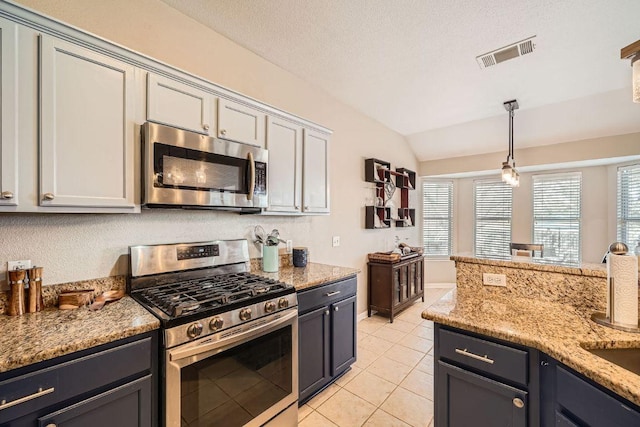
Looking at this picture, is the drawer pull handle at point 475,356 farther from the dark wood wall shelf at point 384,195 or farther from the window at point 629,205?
the window at point 629,205

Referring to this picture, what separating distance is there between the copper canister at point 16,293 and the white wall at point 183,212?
5.6 inches

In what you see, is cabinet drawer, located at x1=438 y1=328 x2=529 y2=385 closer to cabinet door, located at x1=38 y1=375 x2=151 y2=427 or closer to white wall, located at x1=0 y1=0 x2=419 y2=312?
cabinet door, located at x1=38 y1=375 x2=151 y2=427

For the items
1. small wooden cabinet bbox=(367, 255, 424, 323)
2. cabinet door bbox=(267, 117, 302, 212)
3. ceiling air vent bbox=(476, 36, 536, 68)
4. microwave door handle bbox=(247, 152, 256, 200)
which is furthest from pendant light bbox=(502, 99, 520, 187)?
microwave door handle bbox=(247, 152, 256, 200)

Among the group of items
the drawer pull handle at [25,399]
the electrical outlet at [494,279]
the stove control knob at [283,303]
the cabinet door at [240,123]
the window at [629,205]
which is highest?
the cabinet door at [240,123]

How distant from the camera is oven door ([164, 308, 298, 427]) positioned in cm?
129

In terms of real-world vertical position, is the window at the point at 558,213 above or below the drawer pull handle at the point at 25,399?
above

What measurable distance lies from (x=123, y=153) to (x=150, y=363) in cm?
111

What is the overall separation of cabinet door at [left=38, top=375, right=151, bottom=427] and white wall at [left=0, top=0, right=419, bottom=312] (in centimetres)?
80

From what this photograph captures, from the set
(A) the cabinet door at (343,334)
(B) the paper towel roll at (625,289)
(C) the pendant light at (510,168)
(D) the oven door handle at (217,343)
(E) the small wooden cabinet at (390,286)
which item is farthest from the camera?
(E) the small wooden cabinet at (390,286)

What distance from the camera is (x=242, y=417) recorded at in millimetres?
1546

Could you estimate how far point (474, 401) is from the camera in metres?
1.27

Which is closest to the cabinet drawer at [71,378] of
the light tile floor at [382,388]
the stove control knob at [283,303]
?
the stove control knob at [283,303]

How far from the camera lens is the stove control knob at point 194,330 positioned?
4.32ft

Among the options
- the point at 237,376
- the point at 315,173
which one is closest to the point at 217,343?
the point at 237,376
